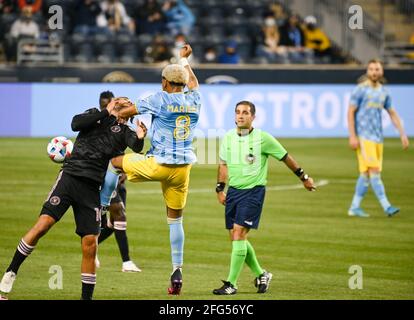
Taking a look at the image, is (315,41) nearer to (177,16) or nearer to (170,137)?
(177,16)

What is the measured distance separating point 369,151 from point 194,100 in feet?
24.7

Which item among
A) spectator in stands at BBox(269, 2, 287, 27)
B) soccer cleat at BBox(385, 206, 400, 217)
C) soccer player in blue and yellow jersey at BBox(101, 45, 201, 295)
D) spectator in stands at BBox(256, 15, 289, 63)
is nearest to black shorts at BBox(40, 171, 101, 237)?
soccer player in blue and yellow jersey at BBox(101, 45, 201, 295)

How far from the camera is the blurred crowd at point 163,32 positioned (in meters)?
29.7

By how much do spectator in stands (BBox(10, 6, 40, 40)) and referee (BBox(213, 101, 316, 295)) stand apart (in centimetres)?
Answer: 1836

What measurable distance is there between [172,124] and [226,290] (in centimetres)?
181

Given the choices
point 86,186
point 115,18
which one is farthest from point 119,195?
point 115,18

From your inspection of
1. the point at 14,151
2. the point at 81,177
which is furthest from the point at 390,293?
the point at 14,151

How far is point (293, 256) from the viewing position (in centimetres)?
1366

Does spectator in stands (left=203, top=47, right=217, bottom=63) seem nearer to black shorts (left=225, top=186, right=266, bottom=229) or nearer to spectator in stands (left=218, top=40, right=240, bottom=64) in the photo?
spectator in stands (left=218, top=40, right=240, bottom=64)

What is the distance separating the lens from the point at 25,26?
28844mm

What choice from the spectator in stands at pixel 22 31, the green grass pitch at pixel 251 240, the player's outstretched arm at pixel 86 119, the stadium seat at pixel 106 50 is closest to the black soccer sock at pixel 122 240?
the green grass pitch at pixel 251 240

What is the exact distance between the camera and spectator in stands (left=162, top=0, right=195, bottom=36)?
31234mm

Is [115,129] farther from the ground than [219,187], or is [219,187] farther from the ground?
[115,129]
